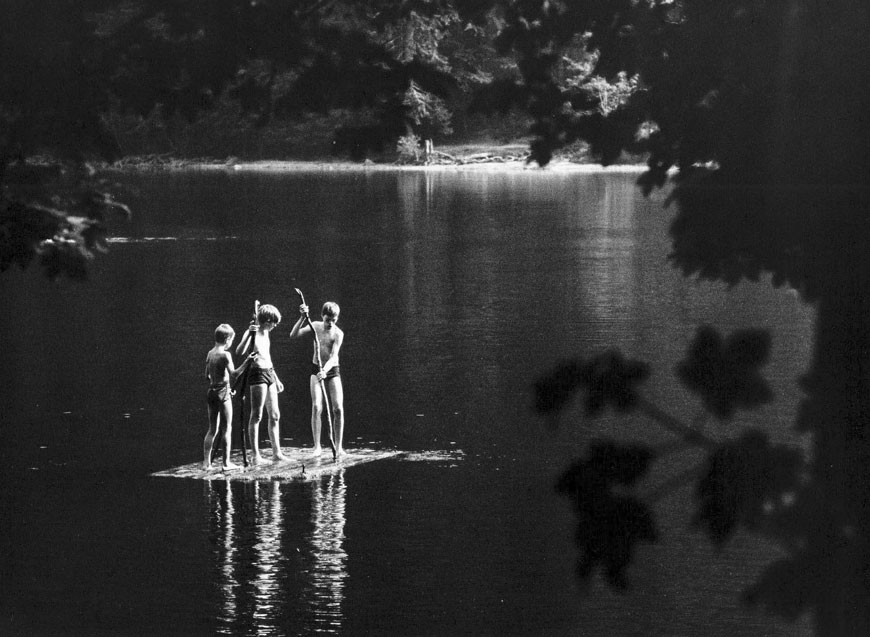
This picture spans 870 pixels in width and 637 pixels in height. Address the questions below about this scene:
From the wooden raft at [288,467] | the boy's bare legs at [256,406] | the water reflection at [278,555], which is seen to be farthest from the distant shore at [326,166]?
the water reflection at [278,555]

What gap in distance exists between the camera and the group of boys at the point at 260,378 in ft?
55.7

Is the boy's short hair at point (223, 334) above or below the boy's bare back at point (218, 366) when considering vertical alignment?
above

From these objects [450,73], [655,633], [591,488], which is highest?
[450,73]

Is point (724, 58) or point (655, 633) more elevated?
point (724, 58)

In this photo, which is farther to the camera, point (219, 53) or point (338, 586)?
point (338, 586)

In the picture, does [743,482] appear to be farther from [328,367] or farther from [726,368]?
[328,367]

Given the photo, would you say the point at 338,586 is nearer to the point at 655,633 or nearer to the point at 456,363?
the point at 655,633

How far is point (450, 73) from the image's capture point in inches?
266

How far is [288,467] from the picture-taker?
17562 millimetres

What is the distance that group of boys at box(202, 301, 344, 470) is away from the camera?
16984 millimetres

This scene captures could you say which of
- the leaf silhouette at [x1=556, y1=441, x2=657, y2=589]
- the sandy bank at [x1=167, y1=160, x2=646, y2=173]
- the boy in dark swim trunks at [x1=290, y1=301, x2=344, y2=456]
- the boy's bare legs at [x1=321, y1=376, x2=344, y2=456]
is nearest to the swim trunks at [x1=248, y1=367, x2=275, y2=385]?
the boy in dark swim trunks at [x1=290, y1=301, x2=344, y2=456]

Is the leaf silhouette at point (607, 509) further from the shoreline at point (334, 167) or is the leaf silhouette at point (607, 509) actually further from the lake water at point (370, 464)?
the shoreline at point (334, 167)

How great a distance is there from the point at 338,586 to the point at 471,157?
315 ft

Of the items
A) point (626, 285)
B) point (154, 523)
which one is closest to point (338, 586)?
point (154, 523)
